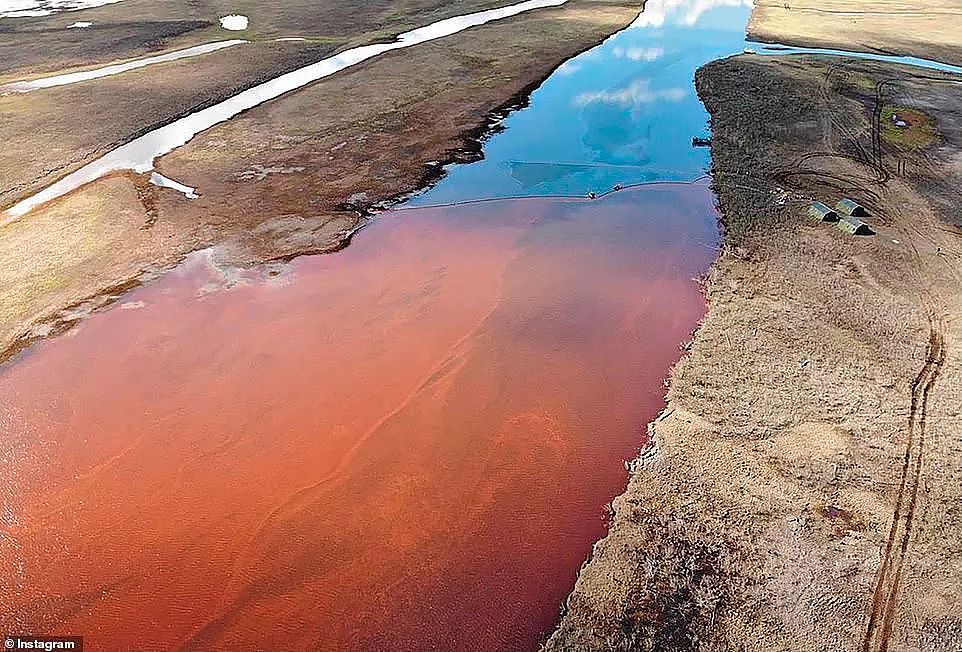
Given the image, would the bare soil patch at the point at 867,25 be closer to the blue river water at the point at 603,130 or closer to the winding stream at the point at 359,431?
the blue river water at the point at 603,130

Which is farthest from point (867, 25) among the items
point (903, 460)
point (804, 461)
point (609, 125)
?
point (804, 461)

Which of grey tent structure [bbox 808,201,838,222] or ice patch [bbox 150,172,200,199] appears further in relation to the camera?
ice patch [bbox 150,172,200,199]

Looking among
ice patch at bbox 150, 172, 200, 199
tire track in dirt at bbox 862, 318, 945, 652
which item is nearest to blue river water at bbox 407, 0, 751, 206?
ice patch at bbox 150, 172, 200, 199

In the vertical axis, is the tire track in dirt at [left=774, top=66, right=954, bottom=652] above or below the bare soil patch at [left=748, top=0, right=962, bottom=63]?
below

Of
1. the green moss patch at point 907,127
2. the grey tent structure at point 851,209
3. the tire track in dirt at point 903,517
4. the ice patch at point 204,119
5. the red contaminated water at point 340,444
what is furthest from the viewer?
the green moss patch at point 907,127

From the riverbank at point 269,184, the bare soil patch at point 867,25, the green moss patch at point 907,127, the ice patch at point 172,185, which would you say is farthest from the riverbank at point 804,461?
the bare soil patch at point 867,25

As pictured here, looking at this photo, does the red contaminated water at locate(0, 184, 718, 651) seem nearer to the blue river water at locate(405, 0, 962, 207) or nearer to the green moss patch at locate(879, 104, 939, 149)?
the blue river water at locate(405, 0, 962, 207)

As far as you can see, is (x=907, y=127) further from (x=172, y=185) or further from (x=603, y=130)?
(x=172, y=185)
